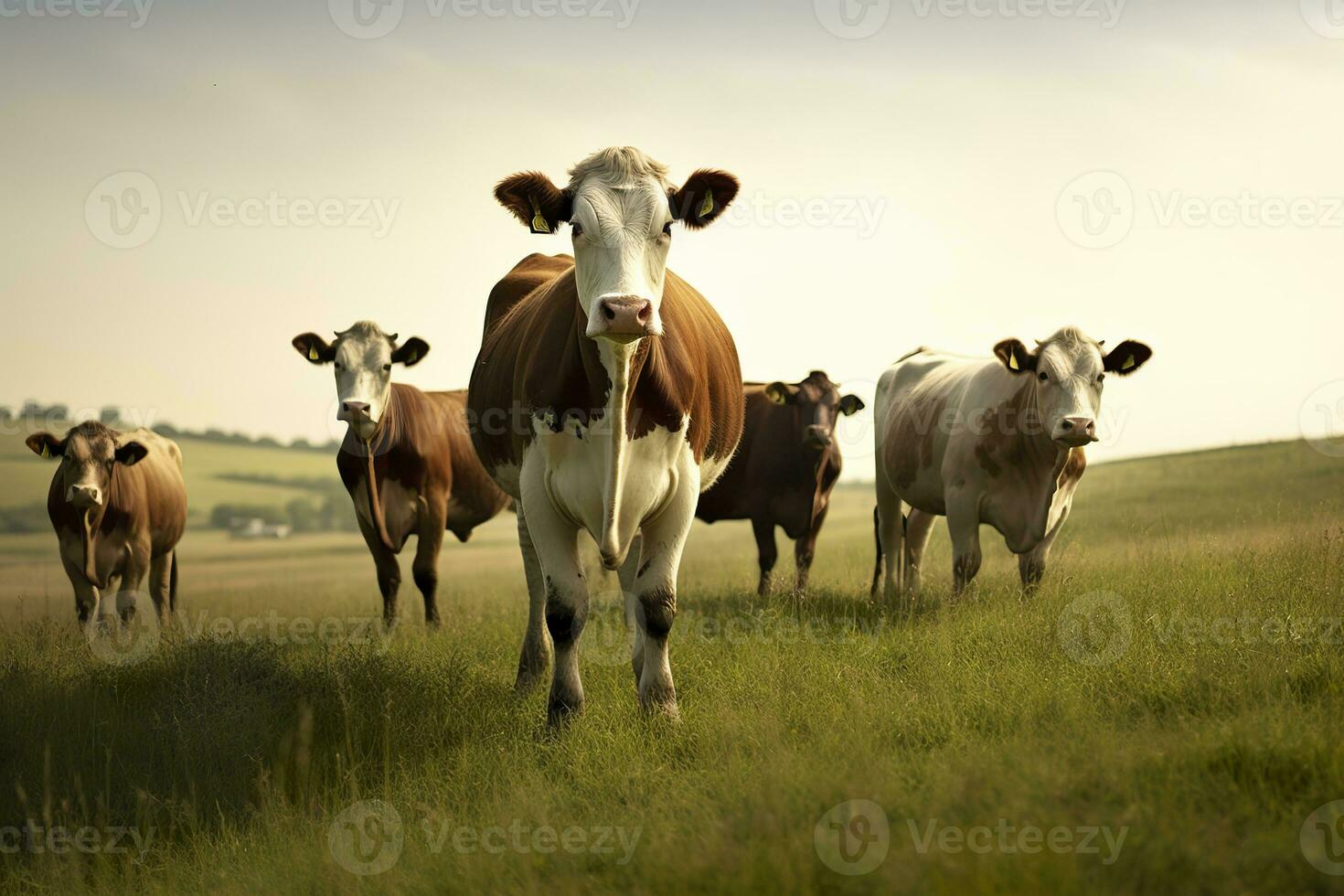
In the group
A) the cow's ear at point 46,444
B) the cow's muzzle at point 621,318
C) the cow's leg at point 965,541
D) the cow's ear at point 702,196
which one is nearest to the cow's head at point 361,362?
the cow's ear at point 46,444

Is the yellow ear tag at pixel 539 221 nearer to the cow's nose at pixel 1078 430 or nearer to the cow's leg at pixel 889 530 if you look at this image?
the cow's nose at pixel 1078 430

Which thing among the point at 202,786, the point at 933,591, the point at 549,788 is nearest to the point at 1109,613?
the point at 933,591

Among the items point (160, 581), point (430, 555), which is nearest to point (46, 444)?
point (160, 581)

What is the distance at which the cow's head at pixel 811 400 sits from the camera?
12.7m

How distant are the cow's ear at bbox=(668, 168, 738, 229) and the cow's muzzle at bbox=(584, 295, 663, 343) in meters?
0.98

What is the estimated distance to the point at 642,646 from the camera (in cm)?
636

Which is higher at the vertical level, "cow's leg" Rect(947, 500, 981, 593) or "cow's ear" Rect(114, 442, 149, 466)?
"cow's ear" Rect(114, 442, 149, 466)

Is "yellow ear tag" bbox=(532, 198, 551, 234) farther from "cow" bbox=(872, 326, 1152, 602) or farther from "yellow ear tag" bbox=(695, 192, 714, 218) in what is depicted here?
"cow" bbox=(872, 326, 1152, 602)

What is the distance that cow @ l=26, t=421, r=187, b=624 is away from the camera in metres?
10.4

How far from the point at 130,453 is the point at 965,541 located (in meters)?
8.08

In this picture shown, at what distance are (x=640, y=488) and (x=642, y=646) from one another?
101 centimetres

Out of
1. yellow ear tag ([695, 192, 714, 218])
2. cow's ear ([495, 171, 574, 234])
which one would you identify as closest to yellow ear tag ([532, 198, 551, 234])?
cow's ear ([495, 171, 574, 234])

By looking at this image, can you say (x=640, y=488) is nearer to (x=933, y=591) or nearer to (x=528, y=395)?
(x=528, y=395)

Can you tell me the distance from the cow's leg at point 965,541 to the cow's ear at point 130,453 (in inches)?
308
